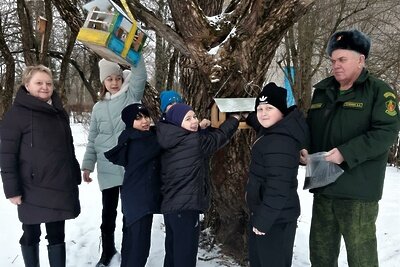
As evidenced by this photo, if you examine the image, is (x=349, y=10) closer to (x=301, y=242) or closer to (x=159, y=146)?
(x=301, y=242)

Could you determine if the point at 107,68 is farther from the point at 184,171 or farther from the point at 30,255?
the point at 30,255

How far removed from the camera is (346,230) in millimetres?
2568

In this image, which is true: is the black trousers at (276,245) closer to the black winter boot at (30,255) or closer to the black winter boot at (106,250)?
the black winter boot at (106,250)

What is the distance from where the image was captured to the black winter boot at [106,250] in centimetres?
342

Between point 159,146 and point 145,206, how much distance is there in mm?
451

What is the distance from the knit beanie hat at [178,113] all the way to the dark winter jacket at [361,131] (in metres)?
0.96

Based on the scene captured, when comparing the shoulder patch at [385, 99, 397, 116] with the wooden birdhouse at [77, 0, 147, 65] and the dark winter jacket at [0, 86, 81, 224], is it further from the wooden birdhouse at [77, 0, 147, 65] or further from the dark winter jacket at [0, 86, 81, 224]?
the dark winter jacket at [0, 86, 81, 224]

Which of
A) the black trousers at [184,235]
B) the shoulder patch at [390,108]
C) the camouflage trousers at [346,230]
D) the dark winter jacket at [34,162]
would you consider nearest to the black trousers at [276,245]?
the camouflage trousers at [346,230]

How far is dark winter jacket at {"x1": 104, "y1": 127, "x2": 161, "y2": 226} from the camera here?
2814 mm

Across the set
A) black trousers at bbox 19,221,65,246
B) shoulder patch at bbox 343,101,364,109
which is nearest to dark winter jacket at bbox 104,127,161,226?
black trousers at bbox 19,221,65,246

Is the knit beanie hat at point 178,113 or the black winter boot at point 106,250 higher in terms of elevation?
the knit beanie hat at point 178,113

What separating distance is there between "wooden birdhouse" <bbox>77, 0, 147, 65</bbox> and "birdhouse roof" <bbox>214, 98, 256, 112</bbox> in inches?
28.4

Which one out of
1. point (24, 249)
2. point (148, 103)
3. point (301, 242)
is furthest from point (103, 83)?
point (301, 242)

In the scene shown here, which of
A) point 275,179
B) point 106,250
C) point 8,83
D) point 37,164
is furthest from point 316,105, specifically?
point 8,83
